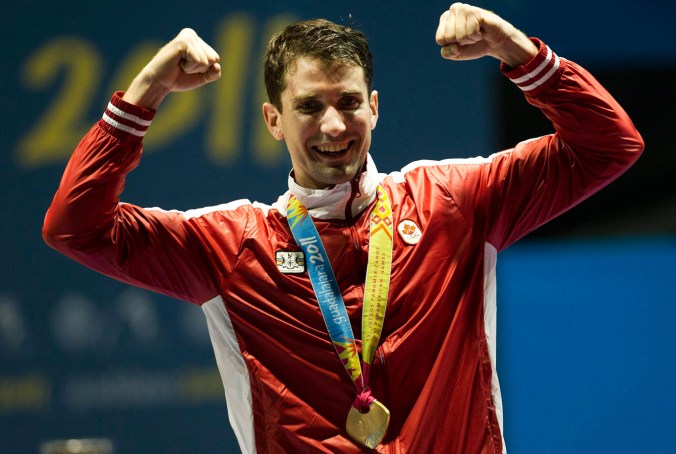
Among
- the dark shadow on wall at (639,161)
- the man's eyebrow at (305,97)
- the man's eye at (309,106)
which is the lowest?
the dark shadow on wall at (639,161)

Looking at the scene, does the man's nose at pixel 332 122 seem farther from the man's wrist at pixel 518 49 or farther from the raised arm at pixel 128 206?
the man's wrist at pixel 518 49

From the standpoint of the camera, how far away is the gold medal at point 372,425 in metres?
2.11

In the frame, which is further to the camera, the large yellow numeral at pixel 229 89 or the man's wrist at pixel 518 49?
the large yellow numeral at pixel 229 89

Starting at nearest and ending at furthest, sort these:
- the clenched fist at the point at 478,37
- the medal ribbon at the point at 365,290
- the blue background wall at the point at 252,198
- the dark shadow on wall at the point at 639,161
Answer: the clenched fist at the point at 478,37 < the medal ribbon at the point at 365,290 < the blue background wall at the point at 252,198 < the dark shadow on wall at the point at 639,161

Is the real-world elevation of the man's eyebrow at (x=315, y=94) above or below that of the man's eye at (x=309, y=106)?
above

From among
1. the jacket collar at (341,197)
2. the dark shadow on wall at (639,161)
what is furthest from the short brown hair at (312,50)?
the dark shadow on wall at (639,161)

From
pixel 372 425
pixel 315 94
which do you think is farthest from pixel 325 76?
pixel 372 425

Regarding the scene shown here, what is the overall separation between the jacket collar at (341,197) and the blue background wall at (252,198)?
1.84m

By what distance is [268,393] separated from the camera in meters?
2.23

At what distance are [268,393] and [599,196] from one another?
2562mm

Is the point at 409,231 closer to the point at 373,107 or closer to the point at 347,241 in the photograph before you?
the point at 347,241

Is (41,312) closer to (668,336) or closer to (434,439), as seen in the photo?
(434,439)

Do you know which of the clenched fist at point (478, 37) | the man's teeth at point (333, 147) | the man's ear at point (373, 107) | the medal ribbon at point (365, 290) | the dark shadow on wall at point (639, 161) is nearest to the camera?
the clenched fist at point (478, 37)

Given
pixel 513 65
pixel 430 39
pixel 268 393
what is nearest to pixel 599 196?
pixel 430 39
